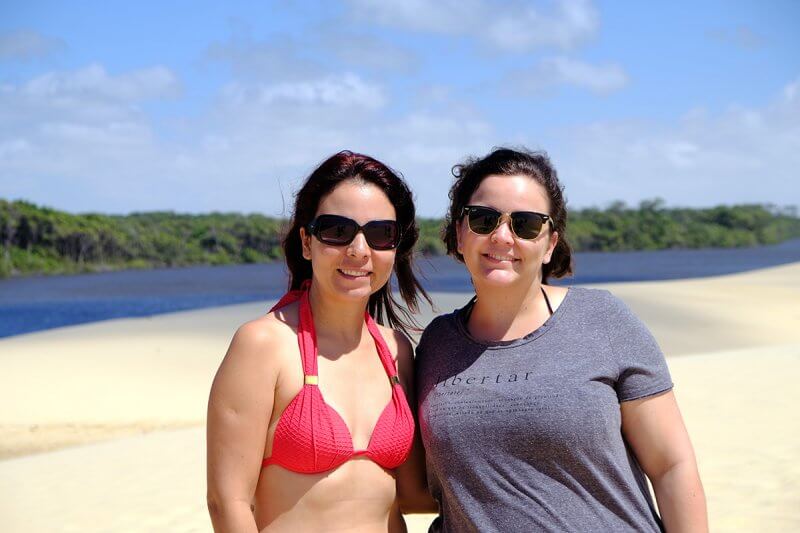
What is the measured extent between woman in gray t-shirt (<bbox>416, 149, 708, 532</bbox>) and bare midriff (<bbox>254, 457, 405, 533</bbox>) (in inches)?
9.3

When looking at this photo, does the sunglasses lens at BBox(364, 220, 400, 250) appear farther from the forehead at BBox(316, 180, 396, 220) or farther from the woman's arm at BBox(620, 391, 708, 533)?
the woman's arm at BBox(620, 391, 708, 533)

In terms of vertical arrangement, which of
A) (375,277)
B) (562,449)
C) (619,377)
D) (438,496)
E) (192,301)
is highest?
(375,277)

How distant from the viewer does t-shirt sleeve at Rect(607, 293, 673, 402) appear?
2758mm

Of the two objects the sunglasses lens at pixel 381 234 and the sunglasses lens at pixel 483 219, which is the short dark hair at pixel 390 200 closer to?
the sunglasses lens at pixel 381 234

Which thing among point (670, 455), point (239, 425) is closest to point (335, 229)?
point (239, 425)

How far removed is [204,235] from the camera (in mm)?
98875

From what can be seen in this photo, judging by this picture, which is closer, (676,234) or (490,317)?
(490,317)

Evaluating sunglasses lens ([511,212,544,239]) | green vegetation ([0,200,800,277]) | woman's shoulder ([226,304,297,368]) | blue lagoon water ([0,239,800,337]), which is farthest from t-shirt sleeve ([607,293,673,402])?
green vegetation ([0,200,800,277])

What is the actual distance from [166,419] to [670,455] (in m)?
10.4

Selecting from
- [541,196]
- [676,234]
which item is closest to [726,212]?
[676,234]

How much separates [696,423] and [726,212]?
136730 millimetres

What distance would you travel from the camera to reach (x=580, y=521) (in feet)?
8.91

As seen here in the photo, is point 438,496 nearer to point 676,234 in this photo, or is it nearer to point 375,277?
point 375,277

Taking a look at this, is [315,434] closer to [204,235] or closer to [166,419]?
[166,419]
